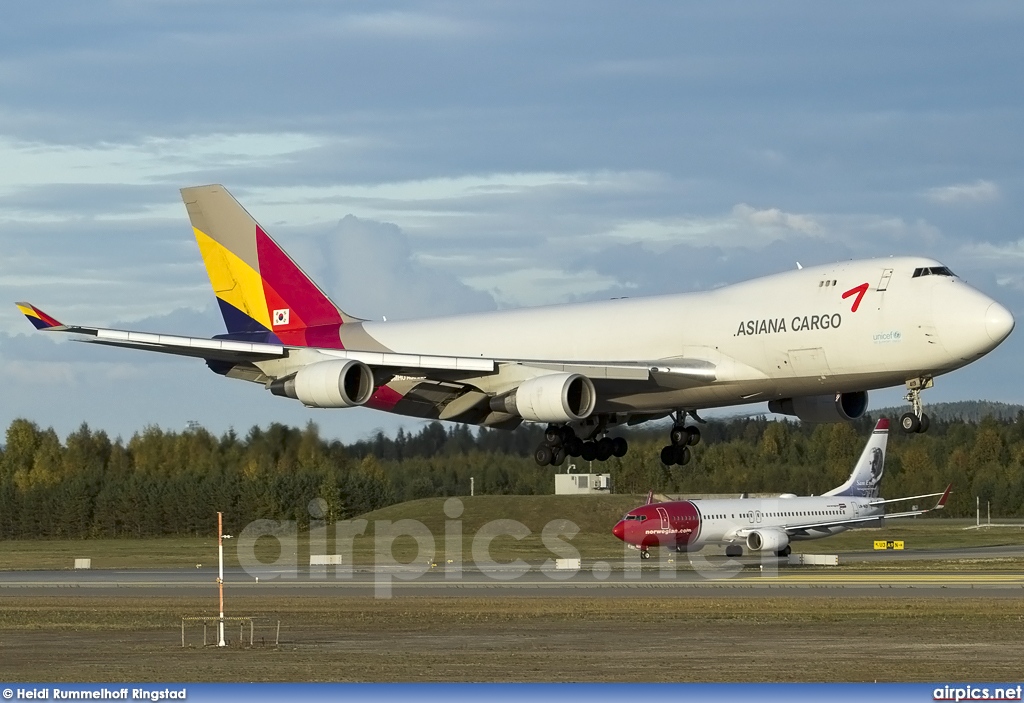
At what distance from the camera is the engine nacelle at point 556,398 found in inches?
1591

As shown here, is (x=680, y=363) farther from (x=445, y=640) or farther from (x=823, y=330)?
(x=445, y=640)

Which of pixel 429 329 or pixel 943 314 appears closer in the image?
pixel 943 314

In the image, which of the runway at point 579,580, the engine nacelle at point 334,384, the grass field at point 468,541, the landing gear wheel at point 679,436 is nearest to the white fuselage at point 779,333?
the landing gear wheel at point 679,436

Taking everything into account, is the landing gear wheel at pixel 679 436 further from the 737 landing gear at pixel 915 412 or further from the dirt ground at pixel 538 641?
the 737 landing gear at pixel 915 412

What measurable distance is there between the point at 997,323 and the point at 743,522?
4182cm

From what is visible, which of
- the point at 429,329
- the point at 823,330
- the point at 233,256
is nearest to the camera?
the point at 823,330

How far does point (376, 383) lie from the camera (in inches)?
1768

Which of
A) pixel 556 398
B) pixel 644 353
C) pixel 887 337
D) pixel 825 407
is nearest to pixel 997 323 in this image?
pixel 887 337

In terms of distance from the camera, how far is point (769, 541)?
242ft

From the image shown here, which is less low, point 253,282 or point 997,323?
point 253,282

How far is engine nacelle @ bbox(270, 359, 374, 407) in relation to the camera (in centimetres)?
4181

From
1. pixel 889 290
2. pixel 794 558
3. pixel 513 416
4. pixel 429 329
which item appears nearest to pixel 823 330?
pixel 889 290

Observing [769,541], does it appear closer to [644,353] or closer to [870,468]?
[870,468]

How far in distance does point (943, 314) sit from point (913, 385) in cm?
255
